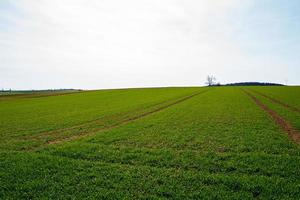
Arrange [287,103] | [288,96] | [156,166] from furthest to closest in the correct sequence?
[288,96]
[287,103]
[156,166]

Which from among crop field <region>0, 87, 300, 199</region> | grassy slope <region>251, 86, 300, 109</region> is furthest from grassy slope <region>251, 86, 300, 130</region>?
crop field <region>0, 87, 300, 199</region>

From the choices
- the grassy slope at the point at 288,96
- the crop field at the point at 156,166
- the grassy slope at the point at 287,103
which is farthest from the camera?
the grassy slope at the point at 288,96

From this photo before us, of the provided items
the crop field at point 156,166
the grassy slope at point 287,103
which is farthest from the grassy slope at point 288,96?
the crop field at point 156,166

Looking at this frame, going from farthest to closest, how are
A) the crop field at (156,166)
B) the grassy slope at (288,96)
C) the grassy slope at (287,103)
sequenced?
the grassy slope at (288,96)
the grassy slope at (287,103)
the crop field at (156,166)

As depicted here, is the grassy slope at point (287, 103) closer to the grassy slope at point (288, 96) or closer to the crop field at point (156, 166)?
the grassy slope at point (288, 96)

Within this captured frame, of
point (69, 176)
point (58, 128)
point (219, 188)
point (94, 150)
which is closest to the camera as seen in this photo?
point (219, 188)

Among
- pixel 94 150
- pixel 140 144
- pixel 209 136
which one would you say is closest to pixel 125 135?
pixel 140 144

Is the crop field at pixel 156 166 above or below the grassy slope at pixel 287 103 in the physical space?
below

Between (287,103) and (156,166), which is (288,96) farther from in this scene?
(156,166)

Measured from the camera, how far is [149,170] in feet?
34.3

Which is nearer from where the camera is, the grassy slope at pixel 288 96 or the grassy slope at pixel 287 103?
the grassy slope at pixel 287 103

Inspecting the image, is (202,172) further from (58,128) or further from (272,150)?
(58,128)

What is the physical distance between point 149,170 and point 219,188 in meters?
3.32

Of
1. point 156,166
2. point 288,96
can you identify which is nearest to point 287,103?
Result: point 288,96
